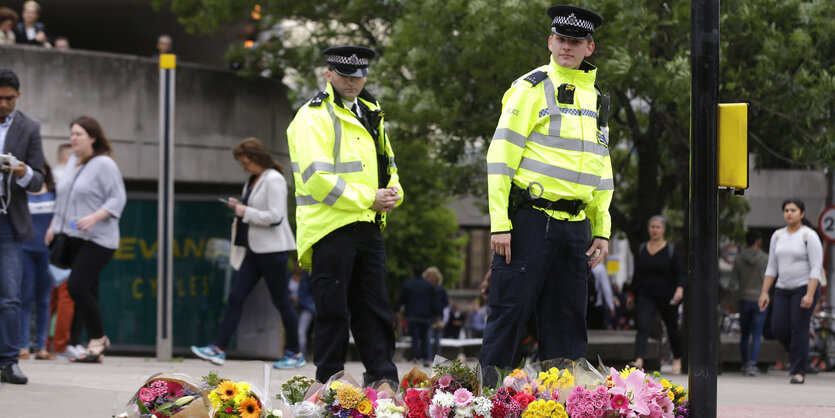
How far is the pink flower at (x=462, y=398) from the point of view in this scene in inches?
199

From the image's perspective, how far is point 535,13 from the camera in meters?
13.4

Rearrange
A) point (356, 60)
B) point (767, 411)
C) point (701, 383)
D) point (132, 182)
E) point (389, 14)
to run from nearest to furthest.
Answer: point (701, 383) < point (356, 60) < point (767, 411) < point (132, 182) < point (389, 14)

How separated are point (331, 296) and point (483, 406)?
1.59 meters

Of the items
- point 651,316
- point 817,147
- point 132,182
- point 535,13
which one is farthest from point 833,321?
point 132,182

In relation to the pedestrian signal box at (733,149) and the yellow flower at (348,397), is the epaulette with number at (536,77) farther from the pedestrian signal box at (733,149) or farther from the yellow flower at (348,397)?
the yellow flower at (348,397)

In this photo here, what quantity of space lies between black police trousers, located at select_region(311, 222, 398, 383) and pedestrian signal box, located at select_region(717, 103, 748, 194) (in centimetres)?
207

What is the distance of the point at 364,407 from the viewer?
16.5 ft

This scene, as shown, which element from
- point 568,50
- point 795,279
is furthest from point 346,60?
point 795,279

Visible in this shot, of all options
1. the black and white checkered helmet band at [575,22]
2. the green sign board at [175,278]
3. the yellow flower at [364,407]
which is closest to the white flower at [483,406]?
the yellow flower at [364,407]

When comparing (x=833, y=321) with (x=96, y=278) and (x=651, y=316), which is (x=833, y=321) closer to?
(x=651, y=316)

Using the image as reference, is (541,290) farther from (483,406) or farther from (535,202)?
(483,406)

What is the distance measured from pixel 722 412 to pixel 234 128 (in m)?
13.1

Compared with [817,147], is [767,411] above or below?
below

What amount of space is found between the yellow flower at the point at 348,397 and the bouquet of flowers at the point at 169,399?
0.56 m
